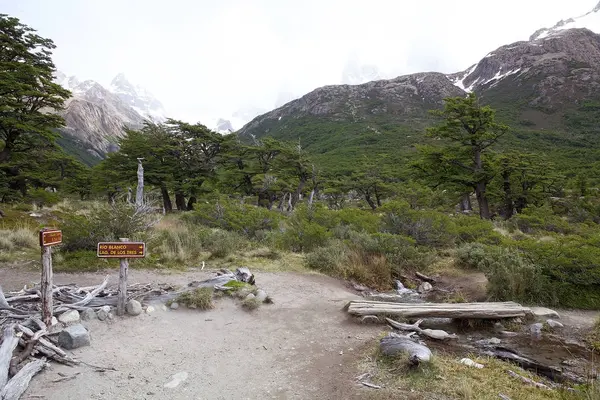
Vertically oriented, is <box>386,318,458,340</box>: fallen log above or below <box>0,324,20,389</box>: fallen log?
below

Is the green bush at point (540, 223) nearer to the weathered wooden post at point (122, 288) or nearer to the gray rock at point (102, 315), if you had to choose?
the weathered wooden post at point (122, 288)

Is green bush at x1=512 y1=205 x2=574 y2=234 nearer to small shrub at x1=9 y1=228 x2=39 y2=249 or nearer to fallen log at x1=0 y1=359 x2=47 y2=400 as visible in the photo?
fallen log at x1=0 y1=359 x2=47 y2=400

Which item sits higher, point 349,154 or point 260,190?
point 349,154

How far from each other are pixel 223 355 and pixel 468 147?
1902cm

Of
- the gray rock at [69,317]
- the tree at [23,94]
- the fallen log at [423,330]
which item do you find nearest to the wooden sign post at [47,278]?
the gray rock at [69,317]

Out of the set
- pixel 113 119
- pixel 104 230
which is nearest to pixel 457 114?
pixel 104 230

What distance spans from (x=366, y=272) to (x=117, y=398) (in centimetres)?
765

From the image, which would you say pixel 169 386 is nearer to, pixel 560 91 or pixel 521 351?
pixel 521 351

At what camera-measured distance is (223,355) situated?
5.12 metres

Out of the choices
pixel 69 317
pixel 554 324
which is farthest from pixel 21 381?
pixel 554 324

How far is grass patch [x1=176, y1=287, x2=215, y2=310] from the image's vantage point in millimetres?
6727

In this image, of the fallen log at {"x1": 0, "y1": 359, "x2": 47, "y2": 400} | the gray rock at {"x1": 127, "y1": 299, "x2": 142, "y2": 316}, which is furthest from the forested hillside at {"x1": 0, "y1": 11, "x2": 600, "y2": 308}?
the fallen log at {"x1": 0, "y1": 359, "x2": 47, "y2": 400}

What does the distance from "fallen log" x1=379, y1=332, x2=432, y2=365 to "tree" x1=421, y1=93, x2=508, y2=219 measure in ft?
53.3

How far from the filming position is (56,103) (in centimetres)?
1755
